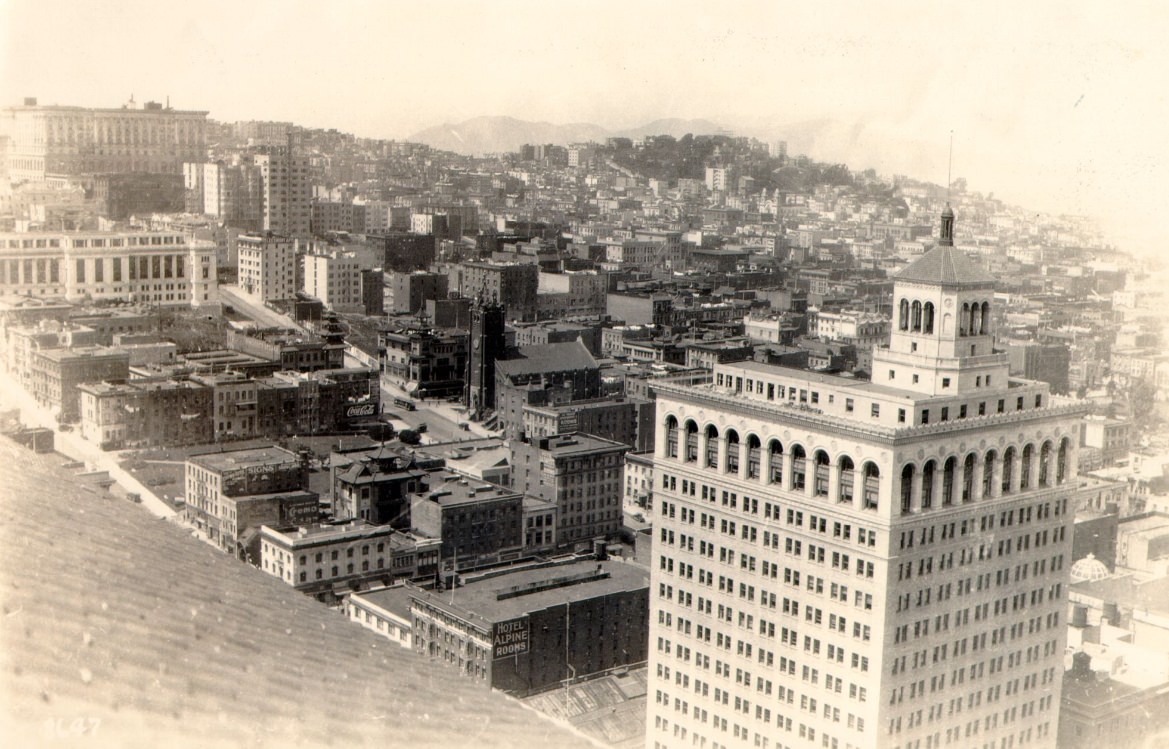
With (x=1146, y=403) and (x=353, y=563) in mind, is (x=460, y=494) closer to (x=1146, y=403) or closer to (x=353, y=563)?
(x=353, y=563)

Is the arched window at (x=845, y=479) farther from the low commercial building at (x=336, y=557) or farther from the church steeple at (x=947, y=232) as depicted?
the low commercial building at (x=336, y=557)

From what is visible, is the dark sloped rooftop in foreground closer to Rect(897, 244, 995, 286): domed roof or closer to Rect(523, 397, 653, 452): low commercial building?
Rect(897, 244, 995, 286): domed roof

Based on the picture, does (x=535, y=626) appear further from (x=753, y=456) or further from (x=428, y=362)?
(x=428, y=362)

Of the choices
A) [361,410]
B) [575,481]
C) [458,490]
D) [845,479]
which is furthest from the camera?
[361,410]

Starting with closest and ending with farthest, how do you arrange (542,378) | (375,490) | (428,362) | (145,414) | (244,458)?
1. (375,490)
2. (244,458)
3. (145,414)
4. (542,378)
5. (428,362)

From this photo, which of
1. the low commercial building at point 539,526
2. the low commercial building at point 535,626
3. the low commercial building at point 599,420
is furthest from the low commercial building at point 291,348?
the low commercial building at point 535,626

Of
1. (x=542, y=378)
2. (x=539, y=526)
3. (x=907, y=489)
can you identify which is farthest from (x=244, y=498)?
(x=907, y=489)

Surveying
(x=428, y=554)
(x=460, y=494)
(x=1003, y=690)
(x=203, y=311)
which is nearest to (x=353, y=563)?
(x=428, y=554)
